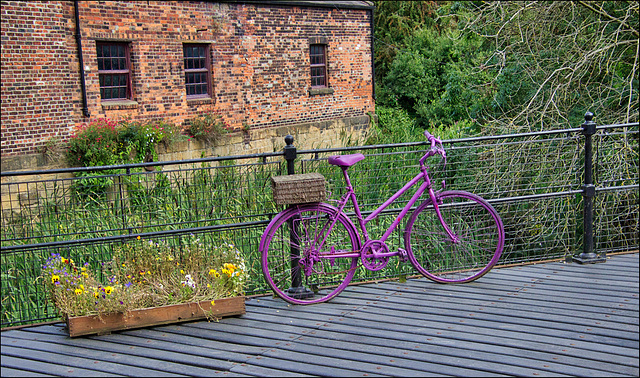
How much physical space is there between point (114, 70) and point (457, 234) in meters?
10.9

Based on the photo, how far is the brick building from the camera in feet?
40.4

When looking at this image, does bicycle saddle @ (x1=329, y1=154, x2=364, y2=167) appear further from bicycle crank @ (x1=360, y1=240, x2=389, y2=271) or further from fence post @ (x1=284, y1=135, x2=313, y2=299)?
bicycle crank @ (x1=360, y1=240, x2=389, y2=271)

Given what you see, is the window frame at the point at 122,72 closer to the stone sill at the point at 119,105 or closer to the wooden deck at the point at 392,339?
the stone sill at the point at 119,105

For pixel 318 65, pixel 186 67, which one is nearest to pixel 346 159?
pixel 186 67

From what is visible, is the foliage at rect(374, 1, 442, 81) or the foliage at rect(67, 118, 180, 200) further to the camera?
the foliage at rect(374, 1, 442, 81)

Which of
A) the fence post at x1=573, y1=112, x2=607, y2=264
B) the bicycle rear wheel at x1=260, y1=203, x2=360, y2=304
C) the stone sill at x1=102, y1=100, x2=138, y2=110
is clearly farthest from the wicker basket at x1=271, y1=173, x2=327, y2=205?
the stone sill at x1=102, y1=100, x2=138, y2=110

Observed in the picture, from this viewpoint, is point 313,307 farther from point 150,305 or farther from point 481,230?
point 481,230

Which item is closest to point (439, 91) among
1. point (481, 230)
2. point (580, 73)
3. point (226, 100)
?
point (226, 100)

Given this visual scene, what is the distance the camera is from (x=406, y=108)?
24062 mm

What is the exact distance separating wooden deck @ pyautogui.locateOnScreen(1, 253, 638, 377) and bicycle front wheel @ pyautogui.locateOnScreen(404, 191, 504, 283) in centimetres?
20

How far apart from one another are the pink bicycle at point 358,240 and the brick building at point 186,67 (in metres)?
8.64

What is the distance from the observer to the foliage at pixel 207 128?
15297 millimetres

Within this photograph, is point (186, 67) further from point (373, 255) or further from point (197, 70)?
point (373, 255)

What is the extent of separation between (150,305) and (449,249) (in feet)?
8.91
